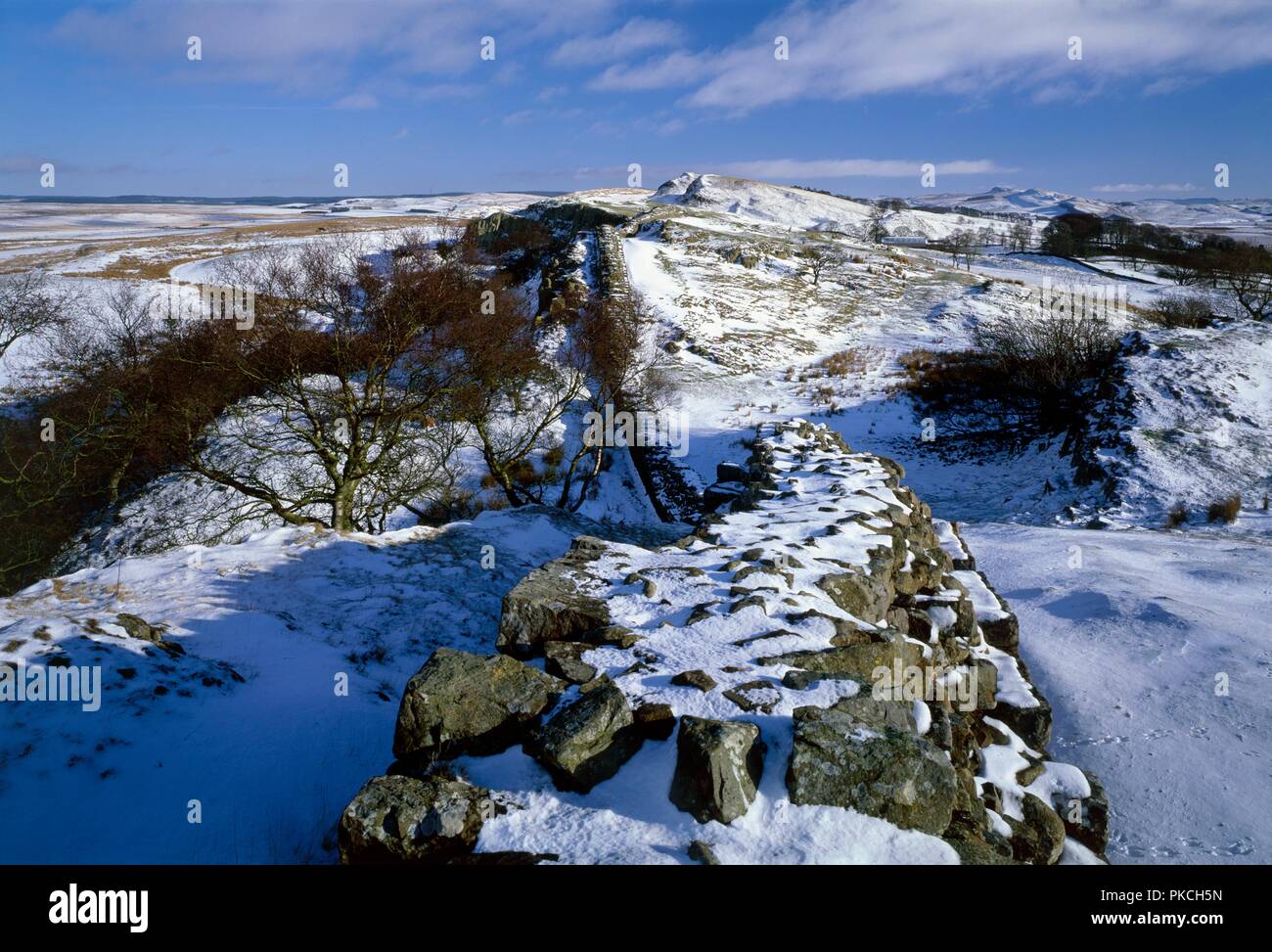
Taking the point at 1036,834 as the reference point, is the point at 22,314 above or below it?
above

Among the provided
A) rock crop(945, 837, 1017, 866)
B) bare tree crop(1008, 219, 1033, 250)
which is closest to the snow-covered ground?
rock crop(945, 837, 1017, 866)

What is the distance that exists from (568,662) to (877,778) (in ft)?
7.32

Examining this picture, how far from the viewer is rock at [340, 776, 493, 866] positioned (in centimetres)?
330

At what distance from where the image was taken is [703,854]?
3.20m

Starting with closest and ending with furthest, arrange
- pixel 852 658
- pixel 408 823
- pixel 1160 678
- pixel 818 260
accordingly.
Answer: pixel 408 823 < pixel 852 658 < pixel 1160 678 < pixel 818 260

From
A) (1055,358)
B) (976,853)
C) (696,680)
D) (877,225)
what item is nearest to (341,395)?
(696,680)

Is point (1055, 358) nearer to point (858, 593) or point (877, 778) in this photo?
point (858, 593)

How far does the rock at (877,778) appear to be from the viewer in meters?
3.53

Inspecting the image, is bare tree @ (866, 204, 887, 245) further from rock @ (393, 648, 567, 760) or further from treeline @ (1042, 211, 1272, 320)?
rock @ (393, 648, 567, 760)

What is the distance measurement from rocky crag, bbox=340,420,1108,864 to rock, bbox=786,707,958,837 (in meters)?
0.01
